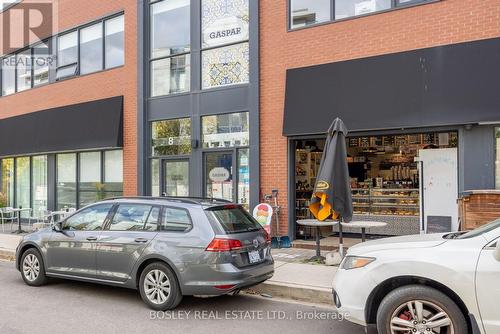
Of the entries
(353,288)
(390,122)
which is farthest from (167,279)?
(390,122)

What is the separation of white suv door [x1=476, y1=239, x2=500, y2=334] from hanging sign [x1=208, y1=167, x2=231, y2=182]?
8102 mm

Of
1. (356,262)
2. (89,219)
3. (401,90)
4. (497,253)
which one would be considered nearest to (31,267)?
(89,219)

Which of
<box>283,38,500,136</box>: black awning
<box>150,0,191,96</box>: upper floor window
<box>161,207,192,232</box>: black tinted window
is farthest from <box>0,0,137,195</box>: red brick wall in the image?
→ <box>161,207,192,232</box>: black tinted window

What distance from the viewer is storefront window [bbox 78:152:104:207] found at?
14984mm

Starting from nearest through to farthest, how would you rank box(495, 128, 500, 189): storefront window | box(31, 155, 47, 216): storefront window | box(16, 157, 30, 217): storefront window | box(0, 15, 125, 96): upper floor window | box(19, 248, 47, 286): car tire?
box(19, 248, 47, 286): car tire → box(495, 128, 500, 189): storefront window → box(0, 15, 125, 96): upper floor window → box(31, 155, 47, 216): storefront window → box(16, 157, 30, 217): storefront window

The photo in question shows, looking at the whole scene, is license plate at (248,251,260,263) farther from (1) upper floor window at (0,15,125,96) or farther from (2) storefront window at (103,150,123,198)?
(1) upper floor window at (0,15,125,96)

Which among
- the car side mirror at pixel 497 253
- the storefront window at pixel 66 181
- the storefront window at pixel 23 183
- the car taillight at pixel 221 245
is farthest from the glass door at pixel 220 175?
the storefront window at pixel 23 183

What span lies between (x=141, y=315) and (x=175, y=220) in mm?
→ 1340

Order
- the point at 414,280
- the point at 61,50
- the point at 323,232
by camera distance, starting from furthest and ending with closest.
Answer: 1. the point at 61,50
2. the point at 323,232
3. the point at 414,280

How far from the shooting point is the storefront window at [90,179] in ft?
49.2

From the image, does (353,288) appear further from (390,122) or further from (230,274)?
(390,122)

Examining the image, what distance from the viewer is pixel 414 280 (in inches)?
181

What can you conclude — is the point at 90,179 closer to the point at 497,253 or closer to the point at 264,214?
the point at 264,214

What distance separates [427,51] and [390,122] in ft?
5.00
